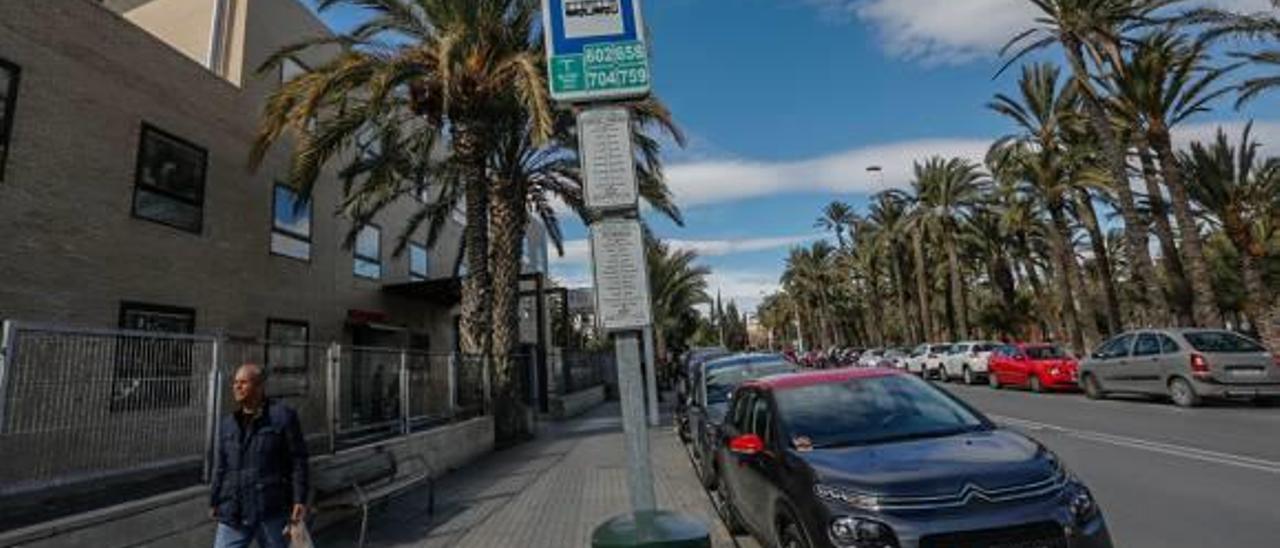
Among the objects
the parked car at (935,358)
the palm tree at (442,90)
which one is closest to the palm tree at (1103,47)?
the parked car at (935,358)

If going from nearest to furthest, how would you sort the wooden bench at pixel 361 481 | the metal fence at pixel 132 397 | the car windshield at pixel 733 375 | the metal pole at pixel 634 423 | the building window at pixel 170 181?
the metal pole at pixel 634 423 < the metal fence at pixel 132 397 < the wooden bench at pixel 361 481 < the car windshield at pixel 733 375 < the building window at pixel 170 181

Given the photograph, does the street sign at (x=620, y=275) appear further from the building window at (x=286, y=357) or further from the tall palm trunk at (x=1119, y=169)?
the tall palm trunk at (x=1119, y=169)

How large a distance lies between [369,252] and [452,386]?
985cm

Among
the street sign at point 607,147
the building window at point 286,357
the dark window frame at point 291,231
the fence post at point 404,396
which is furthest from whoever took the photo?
the dark window frame at point 291,231

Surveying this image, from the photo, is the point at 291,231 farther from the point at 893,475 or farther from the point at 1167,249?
the point at 1167,249

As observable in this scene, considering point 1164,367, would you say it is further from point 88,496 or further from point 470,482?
point 88,496

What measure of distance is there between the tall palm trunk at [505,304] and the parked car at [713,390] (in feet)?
20.8

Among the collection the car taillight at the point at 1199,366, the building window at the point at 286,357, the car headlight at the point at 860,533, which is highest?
the building window at the point at 286,357

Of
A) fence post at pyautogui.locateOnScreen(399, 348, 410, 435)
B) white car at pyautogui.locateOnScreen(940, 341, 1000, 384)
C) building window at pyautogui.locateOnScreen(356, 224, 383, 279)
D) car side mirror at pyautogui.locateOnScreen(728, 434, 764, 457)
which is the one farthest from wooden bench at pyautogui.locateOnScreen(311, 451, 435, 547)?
white car at pyautogui.locateOnScreen(940, 341, 1000, 384)

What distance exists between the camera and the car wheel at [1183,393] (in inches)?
631

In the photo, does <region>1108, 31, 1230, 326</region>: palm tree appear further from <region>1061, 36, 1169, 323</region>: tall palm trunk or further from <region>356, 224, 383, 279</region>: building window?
<region>356, 224, 383, 279</region>: building window

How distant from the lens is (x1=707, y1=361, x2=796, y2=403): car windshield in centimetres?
1116

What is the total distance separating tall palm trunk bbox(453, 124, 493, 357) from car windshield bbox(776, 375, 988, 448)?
36.2ft

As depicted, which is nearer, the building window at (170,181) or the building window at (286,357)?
the building window at (286,357)
